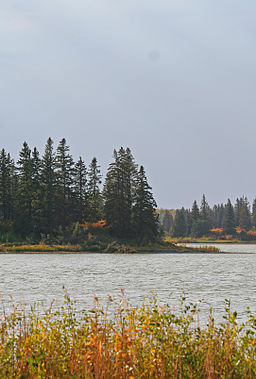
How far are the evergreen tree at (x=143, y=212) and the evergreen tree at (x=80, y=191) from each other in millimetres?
10415

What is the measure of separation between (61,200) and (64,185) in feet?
16.4

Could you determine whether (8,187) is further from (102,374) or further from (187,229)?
(187,229)

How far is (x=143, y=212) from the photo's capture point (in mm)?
71312

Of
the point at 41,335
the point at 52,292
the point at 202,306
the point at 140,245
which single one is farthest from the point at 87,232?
the point at 41,335

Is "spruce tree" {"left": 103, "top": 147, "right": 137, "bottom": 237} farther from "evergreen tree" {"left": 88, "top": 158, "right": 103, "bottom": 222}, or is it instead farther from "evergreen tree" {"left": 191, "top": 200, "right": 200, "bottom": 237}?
"evergreen tree" {"left": 191, "top": 200, "right": 200, "bottom": 237}

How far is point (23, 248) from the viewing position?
59.7 meters

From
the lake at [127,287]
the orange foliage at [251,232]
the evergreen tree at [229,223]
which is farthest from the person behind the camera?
the orange foliage at [251,232]

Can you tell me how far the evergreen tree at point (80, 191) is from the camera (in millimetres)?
75700

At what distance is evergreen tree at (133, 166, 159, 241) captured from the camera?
233ft

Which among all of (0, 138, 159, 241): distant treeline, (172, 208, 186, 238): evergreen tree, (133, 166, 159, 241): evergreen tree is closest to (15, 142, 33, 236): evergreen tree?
(0, 138, 159, 241): distant treeline

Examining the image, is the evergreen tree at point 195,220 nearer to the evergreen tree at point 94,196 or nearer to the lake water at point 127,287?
the evergreen tree at point 94,196

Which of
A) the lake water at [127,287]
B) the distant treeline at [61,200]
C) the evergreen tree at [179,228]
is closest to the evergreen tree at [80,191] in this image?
the distant treeline at [61,200]

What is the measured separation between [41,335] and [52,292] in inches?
587

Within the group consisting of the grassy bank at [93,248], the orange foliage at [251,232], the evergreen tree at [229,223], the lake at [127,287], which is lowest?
the lake at [127,287]
